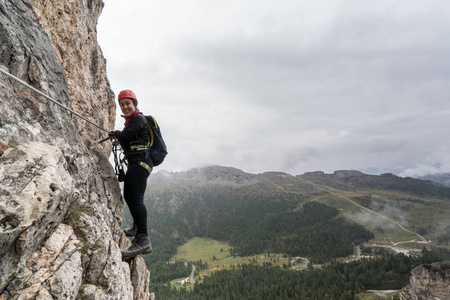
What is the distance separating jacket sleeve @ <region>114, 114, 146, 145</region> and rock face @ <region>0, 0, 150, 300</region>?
154 cm

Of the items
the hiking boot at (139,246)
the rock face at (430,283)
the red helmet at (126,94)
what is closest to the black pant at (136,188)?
the hiking boot at (139,246)

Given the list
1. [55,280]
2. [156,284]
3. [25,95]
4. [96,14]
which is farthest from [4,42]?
[156,284]

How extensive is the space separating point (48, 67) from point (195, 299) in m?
127

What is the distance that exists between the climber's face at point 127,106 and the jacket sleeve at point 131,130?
709mm

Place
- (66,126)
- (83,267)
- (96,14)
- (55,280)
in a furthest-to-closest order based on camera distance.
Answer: (96,14) < (66,126) < (83,267) < (55,280)

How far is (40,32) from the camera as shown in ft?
26.6

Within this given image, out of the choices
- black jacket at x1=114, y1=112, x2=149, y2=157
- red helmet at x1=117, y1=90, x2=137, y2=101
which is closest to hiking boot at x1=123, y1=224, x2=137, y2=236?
black jacket at x1=114, y1=112, x2=149, y2=157

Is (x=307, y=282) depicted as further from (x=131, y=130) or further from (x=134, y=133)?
(x=131, y=130)

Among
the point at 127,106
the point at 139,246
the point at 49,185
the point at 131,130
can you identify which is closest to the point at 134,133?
the point at 131,130

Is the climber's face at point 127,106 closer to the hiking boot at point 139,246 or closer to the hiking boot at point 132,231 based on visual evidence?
the hiking boot at point 132,231

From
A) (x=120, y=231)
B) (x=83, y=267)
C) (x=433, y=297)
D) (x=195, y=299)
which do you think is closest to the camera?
(x=83, y=267)

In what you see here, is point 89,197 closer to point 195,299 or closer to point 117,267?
point 117,267

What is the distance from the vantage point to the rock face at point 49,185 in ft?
15.0

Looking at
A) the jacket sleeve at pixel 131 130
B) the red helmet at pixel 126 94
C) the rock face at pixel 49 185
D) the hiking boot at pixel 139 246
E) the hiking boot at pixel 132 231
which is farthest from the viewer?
the hiking boot at pixel 132 231
